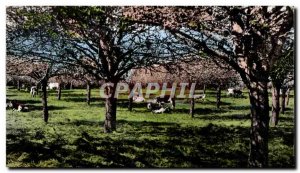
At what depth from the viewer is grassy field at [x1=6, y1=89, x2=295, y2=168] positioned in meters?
7.21

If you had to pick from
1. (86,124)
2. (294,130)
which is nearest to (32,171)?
(86,124)

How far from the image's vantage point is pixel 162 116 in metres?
7.37

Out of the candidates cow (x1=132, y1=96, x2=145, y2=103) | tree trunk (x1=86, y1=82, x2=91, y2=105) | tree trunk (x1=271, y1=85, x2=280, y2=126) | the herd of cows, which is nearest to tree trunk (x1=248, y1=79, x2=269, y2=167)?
tree trunk (x1=271, y1=85, x2=280, y2=126)

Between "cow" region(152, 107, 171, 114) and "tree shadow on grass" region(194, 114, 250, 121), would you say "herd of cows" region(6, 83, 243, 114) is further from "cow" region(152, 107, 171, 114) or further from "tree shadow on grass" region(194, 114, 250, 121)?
"tree shadow on grass" region(194, 114, 250, 121)

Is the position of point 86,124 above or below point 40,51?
below

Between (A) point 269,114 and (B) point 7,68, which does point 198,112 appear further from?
(B) point 7,68

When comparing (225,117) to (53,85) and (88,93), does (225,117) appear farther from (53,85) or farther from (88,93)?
(53,85)

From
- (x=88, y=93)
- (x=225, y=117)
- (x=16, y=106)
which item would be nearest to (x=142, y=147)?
(x=88, y=93)

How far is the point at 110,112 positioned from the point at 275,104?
203cm

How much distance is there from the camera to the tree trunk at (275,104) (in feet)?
23.0

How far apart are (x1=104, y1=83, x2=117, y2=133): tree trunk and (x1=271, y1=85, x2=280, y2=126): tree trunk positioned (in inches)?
76.7

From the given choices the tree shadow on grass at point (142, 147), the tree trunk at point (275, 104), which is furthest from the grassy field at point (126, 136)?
the tree trunk at point (275, 104)

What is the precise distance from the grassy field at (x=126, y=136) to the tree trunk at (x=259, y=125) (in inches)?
3.5

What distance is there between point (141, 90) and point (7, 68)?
167cm
